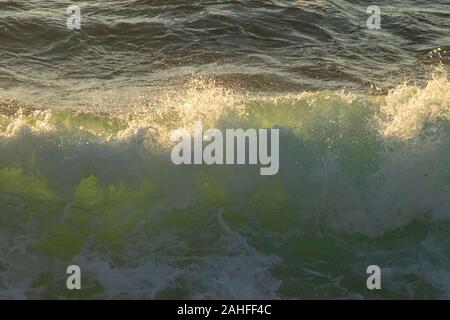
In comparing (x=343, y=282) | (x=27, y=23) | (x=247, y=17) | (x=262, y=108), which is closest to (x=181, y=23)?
(x=247, y=17)

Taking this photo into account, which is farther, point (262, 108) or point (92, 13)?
point (92, 13)

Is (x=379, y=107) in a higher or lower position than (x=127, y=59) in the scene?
lower

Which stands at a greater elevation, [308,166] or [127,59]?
[127,59]

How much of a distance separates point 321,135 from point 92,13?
788cm

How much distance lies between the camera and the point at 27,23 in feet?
50.2

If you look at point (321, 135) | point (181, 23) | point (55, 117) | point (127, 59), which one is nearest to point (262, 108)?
point (321, 135)

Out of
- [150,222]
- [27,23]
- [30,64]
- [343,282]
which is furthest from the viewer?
[27,23]

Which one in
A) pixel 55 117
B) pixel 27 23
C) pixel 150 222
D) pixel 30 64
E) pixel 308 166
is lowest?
pixel 150 222

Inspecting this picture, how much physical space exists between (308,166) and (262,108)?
41.6 inches

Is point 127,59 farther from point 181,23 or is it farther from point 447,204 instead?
point 447,204

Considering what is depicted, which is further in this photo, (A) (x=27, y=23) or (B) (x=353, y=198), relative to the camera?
(A) (x=27, y=23)

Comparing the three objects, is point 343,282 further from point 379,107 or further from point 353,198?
point 379,107

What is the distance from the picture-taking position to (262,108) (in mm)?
10000

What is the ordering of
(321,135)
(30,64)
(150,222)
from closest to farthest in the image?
(150,222)
(321,135)
(30,64)
